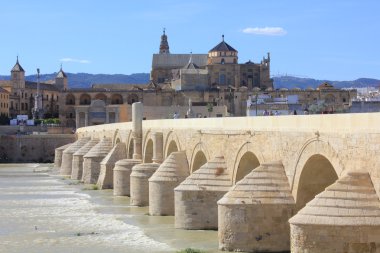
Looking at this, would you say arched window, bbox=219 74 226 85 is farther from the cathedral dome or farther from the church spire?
the church spire

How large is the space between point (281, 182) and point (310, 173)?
86 cm

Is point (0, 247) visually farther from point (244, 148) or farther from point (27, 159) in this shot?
point (27, 159)

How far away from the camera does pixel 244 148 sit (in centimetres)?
2125

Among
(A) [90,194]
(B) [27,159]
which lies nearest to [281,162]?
(A) [90,194]

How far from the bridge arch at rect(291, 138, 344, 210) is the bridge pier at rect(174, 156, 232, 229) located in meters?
4.55

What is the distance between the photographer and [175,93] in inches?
4055

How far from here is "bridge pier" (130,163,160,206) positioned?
29.7 meters

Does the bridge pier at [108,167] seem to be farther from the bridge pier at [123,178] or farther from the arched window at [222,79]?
the arched window at [222,79]

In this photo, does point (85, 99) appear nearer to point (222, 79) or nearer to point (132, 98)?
point (132, 98)

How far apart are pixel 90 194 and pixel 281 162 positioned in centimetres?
1915

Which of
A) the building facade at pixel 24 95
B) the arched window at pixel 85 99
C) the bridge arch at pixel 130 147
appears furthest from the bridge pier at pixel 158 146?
the building facade at pixel 24 95

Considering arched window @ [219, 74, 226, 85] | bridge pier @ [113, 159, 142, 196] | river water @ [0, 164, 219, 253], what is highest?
arched window @ [219, 74, 226, 85]

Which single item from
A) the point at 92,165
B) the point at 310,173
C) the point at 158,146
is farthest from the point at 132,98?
the point at 310,173

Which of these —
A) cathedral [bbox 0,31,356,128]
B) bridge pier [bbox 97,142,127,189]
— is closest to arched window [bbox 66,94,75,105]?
cathedral [bbox 0,31,356,128]
